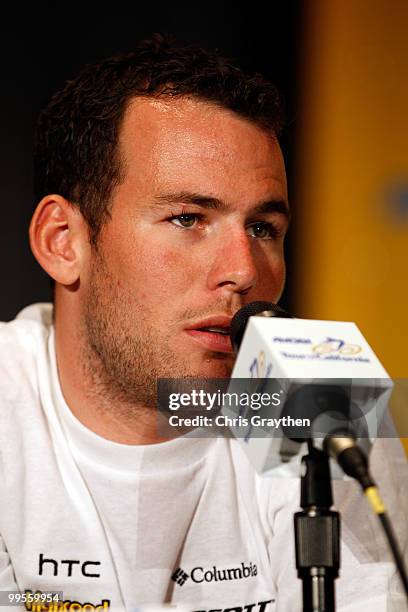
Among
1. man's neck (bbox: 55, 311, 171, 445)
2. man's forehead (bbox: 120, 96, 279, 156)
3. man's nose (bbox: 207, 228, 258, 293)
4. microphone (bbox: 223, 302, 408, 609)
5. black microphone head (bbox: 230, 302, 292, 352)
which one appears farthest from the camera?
man's neck (bbox: 55, 311, 171, 445)

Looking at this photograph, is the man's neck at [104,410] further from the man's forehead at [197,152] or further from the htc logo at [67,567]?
the man's forehead at [197,152]

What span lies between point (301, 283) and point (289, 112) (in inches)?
19.8

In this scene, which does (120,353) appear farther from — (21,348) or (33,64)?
A: (33,64)

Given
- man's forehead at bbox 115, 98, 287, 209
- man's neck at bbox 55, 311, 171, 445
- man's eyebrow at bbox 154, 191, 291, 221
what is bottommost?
man's neck at bbox 55, 311, 171, 445

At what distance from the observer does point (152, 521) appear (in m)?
1.41

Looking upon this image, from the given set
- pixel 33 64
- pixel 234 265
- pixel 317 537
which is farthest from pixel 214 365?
pixel 33 64

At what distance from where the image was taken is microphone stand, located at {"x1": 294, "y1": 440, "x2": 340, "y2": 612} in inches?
30.6

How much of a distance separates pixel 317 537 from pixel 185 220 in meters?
0.71

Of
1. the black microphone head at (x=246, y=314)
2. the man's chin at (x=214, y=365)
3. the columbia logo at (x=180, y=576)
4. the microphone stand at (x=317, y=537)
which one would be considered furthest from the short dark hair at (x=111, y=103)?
the microphone stand at (x=317, y=537)

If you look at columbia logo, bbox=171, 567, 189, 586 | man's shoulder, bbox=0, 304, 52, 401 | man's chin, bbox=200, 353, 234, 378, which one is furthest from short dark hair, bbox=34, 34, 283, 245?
columbia logo, bbox=171, 567, 189, 586

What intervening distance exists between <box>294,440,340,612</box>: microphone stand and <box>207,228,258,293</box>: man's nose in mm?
503

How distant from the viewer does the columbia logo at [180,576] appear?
138 cm

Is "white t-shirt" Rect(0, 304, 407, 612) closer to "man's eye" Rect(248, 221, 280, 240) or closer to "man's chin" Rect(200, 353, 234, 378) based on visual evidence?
"man's chin" Rect(200, 353, 234, 378)

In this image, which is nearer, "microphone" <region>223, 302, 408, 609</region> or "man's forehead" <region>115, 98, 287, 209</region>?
"microphone" <region>223, 302, 408, 609</region>
